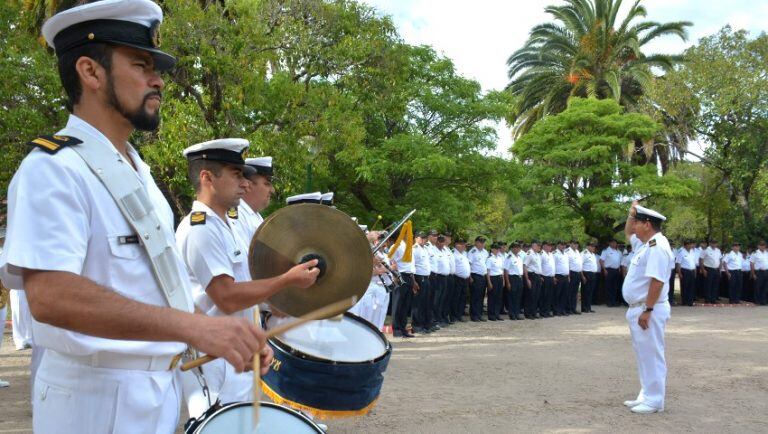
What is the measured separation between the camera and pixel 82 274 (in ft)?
5.84

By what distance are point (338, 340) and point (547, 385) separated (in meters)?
5.06

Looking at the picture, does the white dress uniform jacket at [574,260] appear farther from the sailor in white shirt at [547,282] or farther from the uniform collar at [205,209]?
the uniform collar at [205,209]

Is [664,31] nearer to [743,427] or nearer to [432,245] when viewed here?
[432,245]

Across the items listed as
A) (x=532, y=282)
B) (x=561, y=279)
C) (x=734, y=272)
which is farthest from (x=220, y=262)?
(x=734, y=272)

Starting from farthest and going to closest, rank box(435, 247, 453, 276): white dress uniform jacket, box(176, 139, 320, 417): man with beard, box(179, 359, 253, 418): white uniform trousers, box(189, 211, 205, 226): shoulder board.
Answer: box(435, 247, 453, 276): white dress uniform jacket → box(189, 211, 205, 226): shoulder board → box(176, 139, 320, 417): man with beard → box(179, 359, 253, 418): white uniform trousers

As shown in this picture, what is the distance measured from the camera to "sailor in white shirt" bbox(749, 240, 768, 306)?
75.2 feet

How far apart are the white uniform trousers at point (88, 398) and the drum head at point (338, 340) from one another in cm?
196

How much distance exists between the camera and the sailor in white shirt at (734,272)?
75.3 feet

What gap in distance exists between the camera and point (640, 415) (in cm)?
713

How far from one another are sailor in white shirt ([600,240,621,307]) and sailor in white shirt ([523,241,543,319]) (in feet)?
13.6

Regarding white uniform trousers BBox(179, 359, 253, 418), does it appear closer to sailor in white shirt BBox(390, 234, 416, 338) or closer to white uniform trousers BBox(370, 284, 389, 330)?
white uniform trousers BBox(370, 284, 389, 330)

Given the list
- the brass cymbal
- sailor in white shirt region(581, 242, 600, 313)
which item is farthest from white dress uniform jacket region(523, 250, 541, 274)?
the brass cymbal

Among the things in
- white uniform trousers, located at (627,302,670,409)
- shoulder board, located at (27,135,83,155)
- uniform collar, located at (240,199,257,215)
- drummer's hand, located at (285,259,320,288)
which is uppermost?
uniform collar, located at (240,199,257,215)

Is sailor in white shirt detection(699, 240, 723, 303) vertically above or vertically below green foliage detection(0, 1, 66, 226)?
below
